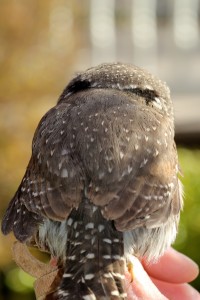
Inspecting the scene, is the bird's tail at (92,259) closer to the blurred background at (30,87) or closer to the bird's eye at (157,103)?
the bird's eye at (157,103)

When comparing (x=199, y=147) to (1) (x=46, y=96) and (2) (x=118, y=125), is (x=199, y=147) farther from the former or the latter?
(2) (x=118, y=125)

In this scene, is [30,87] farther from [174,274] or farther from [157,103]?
[174,274]

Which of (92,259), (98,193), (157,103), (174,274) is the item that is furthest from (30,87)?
(92,259)

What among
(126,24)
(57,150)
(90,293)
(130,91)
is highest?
(126,24)

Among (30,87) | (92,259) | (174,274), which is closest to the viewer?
(92,259)

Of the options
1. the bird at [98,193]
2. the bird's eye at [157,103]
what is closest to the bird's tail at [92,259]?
the bird at [98,193]

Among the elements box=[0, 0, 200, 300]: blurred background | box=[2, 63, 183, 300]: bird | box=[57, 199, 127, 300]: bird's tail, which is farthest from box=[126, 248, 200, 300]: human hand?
box=[0, 0, 200, 300]: blurred background

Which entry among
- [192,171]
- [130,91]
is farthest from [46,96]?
[130,91]
